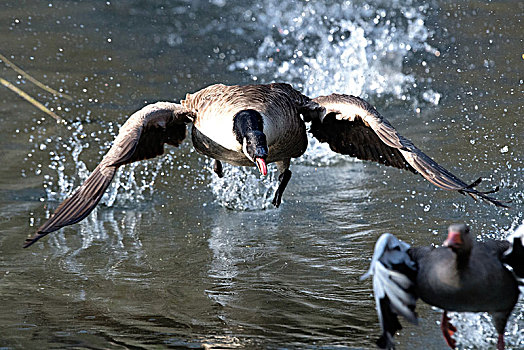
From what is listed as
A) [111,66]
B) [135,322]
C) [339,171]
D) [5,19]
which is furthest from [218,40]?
[135,322]

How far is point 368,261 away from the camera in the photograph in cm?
596

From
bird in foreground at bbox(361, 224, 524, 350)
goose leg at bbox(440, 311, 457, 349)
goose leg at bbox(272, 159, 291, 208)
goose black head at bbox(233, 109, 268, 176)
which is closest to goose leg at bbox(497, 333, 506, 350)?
bird in foreground at bbox(361, 224, 524, 350)

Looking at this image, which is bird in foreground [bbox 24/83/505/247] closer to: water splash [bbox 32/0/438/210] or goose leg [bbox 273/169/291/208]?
goose leg [bbox 273/169/291/208]

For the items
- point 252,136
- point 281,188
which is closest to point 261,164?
point 252,136

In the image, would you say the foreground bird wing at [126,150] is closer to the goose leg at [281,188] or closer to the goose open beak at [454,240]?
the goose leg at [281,188]

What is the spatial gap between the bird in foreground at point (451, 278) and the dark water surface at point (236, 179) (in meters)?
0.51

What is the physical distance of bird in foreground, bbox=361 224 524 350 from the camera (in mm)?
3910

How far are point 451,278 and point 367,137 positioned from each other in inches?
92.8

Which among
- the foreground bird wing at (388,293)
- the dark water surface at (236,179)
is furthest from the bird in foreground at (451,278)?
the dark water surface at (236,179)

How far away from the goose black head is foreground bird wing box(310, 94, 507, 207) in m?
0.62

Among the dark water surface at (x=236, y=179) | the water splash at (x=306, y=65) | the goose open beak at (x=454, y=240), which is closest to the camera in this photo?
the goose open beak at (x=454, y=240)

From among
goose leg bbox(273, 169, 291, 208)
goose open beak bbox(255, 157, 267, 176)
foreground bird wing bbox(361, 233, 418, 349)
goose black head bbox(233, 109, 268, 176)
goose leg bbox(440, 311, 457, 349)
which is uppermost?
goose black head bbox(233, 109, 268, 176)

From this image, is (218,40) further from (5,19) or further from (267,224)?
(267,224)

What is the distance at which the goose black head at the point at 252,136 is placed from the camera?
5527 millimetres
